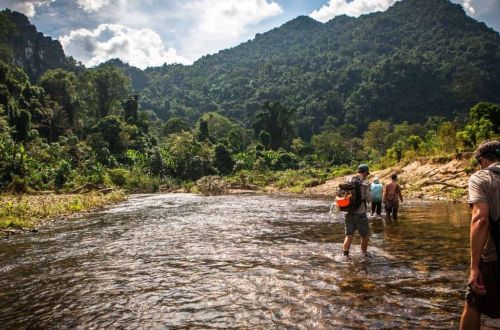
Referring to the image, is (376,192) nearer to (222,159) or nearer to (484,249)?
(484,249)

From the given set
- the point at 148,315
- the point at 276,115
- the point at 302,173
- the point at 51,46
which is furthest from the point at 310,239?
the point at 51,46

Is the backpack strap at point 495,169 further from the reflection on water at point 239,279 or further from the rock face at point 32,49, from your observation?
the rock face at point 32,49

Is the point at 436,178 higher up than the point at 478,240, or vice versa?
the point at 478,240

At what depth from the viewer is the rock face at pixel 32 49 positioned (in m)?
118

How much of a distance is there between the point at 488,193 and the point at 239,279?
5254 millimetres

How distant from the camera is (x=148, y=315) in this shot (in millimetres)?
6258

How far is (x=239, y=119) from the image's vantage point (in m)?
163

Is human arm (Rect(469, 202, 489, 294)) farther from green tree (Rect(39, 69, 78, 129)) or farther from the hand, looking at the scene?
green tree (Rect(39, 69, 78, 129))

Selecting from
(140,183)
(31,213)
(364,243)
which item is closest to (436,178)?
(364,243)

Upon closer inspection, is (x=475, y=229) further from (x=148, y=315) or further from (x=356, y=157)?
(x=356, y=157)

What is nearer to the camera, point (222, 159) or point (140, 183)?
point (140, 183)

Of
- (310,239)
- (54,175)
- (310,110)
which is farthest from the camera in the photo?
(310,110)

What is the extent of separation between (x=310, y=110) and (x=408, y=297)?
140m

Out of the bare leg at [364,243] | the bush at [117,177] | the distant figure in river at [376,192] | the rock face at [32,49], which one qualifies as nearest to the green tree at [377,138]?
the bush at [117,177]
